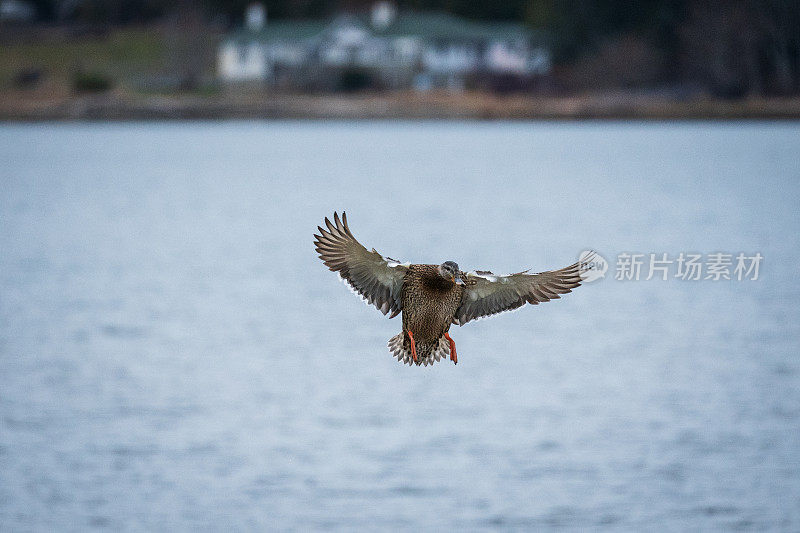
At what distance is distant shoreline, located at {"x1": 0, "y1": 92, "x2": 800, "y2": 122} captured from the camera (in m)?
123

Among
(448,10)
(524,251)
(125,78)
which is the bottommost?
(524,251)

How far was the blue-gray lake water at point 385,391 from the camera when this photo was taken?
137 ft

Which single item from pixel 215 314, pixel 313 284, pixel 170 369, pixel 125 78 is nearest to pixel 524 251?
pixel 313 284

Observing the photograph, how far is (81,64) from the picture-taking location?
141 m

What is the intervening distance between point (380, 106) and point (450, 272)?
12619cm

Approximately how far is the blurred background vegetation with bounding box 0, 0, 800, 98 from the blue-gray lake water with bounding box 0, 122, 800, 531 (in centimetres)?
1174

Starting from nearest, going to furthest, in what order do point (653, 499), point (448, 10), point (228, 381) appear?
1. point (653, 499)
2. point (228, 381)
3. point (448, 10)

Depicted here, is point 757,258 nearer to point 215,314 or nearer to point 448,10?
point 215,314

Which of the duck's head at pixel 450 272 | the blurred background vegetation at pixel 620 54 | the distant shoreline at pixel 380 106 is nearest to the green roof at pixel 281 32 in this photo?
the blurred background vegetation at pixel 620 54

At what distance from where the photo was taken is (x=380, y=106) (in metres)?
132

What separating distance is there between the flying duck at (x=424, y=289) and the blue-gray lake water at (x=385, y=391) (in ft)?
3.14

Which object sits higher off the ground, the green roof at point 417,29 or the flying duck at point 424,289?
the green roof at point 417,29

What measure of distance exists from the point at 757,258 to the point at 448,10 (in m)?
142

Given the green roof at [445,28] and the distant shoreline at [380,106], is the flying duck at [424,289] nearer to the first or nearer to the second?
the distant shoreline at [380,106]
